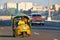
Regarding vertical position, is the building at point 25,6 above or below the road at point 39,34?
above

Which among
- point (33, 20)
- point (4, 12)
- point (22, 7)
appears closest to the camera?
point (33, 20)

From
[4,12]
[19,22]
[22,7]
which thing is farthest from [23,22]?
[22,7]

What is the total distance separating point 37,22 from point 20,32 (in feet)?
81.5

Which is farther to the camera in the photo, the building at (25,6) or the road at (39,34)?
the building at (25,6)

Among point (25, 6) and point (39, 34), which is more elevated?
point (25, 6)

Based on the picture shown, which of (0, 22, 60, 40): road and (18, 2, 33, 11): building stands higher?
(18, 2, 33, 11): building

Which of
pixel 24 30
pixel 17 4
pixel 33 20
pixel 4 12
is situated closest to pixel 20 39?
pixel 24 30

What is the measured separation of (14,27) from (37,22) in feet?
79.5

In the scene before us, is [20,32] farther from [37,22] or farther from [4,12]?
[4,12]

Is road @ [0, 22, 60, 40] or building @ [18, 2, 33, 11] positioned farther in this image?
building @ [18, 2, 33, 11]

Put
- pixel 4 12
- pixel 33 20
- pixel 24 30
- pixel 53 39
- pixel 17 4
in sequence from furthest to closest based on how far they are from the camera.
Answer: pixel 17 4 → pixel 4 12 → pixel 33 20 → pixel 24 30 → pixel 53 39

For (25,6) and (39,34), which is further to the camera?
(25,6)

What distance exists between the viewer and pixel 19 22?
23219 mm

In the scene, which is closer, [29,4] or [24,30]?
[24,30]
